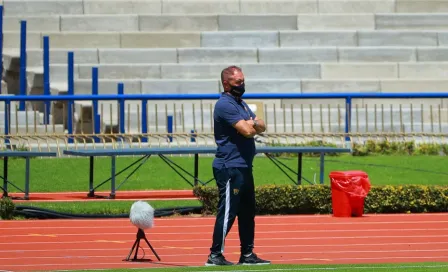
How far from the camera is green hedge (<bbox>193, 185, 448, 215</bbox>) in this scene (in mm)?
16250

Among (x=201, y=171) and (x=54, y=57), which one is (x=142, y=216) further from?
(x=54, y=57)

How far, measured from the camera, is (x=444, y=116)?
25.1 metres

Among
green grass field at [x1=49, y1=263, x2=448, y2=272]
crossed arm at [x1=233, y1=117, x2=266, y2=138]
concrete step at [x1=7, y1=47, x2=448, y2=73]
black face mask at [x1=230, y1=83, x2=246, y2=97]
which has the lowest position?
green grass field at [x1=49, y1=263, x2=448, y2=272]

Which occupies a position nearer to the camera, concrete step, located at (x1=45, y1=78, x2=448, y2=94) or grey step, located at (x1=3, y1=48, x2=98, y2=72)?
concrete step, located at (x1=45, y1=78, x2=448, y2=94)

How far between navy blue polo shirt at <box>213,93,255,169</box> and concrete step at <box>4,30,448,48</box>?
17.0 m

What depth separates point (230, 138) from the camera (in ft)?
37.5

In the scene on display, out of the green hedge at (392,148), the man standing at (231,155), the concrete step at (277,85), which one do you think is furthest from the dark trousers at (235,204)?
the concrete step at (277,85)

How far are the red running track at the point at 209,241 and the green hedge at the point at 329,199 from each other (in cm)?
28

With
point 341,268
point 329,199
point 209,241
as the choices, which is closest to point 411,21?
point 329,199

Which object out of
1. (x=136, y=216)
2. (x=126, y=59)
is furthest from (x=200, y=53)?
(x=136, y=216)

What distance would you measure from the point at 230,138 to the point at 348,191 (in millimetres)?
4626

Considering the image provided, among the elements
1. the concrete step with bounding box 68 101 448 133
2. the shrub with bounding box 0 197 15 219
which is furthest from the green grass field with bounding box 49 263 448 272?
the concrete step with bounding box 68 101 448 133

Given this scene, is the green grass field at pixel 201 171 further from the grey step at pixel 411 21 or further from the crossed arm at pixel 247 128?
the crossed arm at pixel 247 128

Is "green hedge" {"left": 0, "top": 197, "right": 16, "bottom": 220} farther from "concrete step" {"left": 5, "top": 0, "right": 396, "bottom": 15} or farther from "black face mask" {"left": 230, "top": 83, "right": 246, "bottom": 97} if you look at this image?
"concrete step" {"left": 5, "top": 0, "right": 396, "bottom": 15}
